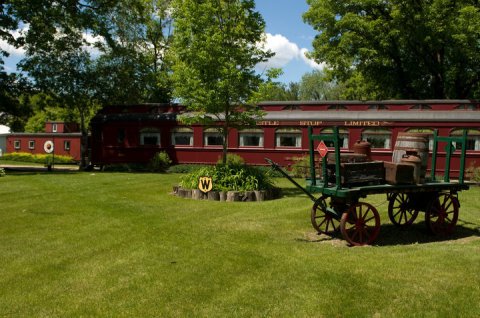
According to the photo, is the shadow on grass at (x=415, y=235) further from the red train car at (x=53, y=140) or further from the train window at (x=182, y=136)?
the red train car at (x=53, y=140)

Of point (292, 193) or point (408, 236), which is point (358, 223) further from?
point (292, 193)

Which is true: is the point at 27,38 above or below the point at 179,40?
above

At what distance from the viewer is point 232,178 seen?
46.6ft

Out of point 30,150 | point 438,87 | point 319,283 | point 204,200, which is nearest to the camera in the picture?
point 319,283

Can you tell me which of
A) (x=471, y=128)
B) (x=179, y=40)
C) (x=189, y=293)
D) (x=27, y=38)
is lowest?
(x=189, y=293)

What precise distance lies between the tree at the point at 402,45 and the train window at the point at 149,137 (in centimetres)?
1263

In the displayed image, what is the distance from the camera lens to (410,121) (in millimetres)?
21766

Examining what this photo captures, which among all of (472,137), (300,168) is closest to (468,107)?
(472,137)

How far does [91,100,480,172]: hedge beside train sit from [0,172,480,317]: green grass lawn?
1125 cm

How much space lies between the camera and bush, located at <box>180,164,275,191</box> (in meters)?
14.1

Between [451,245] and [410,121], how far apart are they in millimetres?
14402

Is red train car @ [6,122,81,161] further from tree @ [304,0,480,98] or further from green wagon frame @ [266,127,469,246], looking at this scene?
green wagon frame @ [266,127,469,246]

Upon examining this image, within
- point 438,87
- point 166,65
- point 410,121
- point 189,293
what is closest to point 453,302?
point 189,293

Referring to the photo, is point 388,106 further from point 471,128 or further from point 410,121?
point 471,128
